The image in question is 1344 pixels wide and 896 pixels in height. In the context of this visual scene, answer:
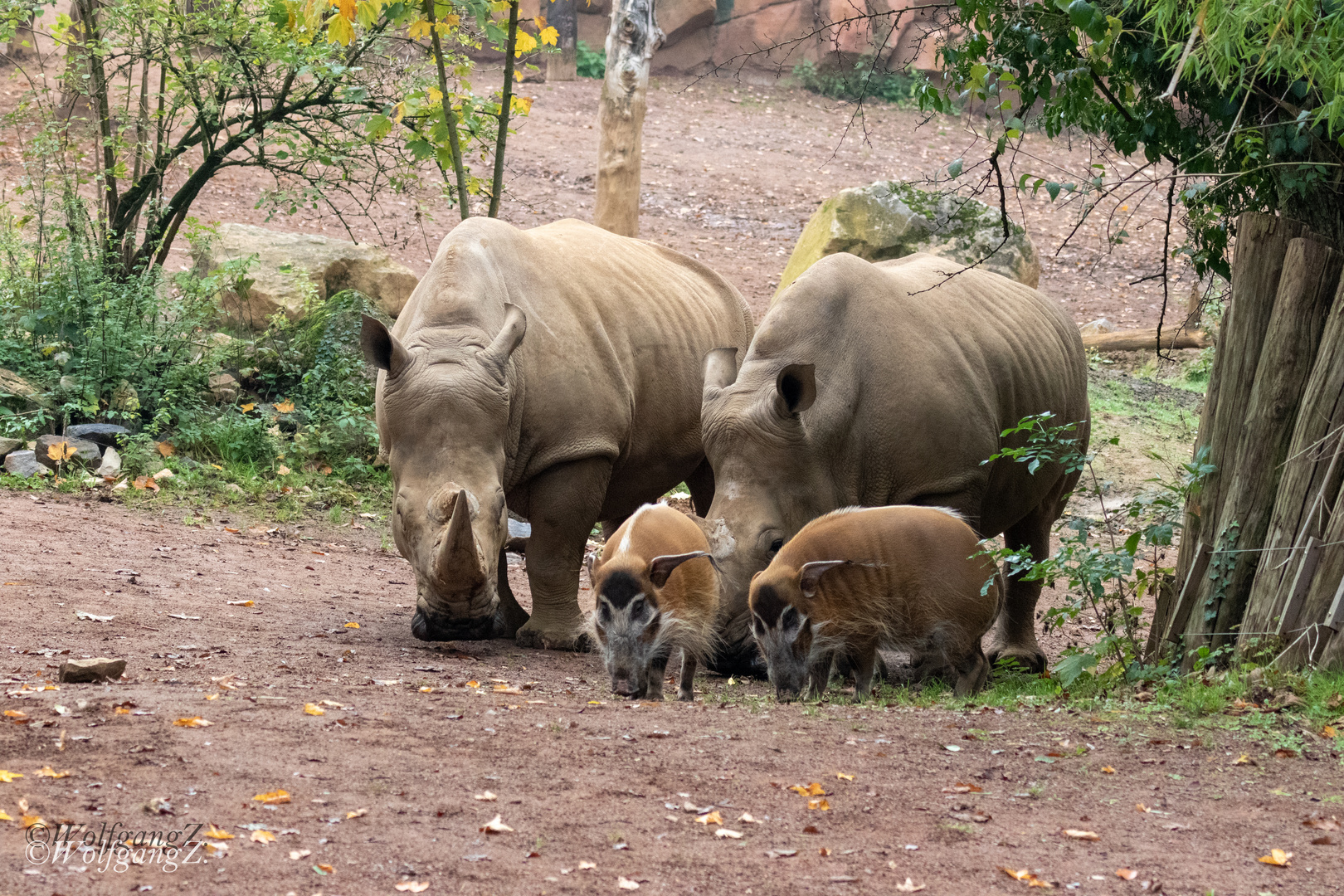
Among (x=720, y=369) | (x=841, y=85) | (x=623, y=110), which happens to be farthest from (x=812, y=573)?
(x=841, y=85)

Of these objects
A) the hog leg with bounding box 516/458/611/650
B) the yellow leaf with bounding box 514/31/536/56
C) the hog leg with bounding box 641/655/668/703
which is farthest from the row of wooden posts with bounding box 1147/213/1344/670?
the yellow leaf with bounding box 514/31/536/56

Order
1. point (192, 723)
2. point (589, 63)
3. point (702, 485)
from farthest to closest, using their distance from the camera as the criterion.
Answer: point (589, 63)
point (702, 485)
point (192, 723)

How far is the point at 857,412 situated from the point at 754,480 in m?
0.69

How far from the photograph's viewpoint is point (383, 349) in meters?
6.52

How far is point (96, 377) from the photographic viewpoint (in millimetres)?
10672

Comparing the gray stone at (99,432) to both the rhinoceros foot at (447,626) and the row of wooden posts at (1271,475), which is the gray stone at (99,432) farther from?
the row of wooden posts at (1271,475)

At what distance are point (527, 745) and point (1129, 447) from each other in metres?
9.78

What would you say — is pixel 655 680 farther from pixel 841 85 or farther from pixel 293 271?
pixel 841 85

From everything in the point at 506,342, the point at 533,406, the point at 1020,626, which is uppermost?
the point at 506,342

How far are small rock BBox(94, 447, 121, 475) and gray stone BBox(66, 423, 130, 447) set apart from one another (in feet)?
0.74

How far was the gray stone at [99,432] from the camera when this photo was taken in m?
10.4

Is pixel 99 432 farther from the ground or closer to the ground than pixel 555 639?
farther from the ground

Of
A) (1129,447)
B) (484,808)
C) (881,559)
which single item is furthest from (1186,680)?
(1129,447)

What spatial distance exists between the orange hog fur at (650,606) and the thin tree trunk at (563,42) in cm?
2286
